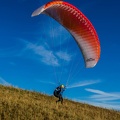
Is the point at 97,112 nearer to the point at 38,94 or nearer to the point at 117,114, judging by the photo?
the point at 117,114

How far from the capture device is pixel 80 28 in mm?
28031

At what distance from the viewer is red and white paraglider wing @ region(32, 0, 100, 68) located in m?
Answer: 26.8

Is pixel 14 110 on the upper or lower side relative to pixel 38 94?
lower

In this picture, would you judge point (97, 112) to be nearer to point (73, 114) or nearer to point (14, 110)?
point (73, 114)

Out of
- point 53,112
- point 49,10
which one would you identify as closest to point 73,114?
point 53,112

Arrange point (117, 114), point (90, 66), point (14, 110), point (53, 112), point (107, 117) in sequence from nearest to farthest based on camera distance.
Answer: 1. point (14, 110)
2. point (53, 112)
3. point (90, 66)
4. point (107, 117)
5. point (117, 114)

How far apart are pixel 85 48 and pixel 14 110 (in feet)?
26.5

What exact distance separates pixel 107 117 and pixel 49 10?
39.4 feet

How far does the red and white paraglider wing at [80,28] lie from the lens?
26.8m

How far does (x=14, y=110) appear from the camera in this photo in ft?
78.1

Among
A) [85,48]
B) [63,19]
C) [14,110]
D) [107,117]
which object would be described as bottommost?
[14,110]

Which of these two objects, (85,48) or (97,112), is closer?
(85,48)

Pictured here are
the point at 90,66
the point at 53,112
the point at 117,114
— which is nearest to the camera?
the point at 53,112

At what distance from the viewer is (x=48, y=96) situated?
34.5 metres
